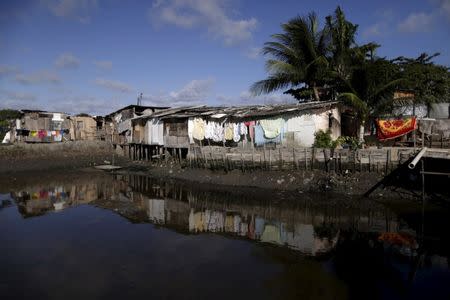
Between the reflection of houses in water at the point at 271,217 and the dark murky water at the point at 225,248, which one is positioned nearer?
the dark murky water at the point at 225,248

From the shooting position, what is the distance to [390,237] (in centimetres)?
973

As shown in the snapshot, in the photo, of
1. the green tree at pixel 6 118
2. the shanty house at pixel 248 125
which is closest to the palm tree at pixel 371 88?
the shanty house at pixel 248 125

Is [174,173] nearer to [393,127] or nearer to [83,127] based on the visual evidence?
[393,127]

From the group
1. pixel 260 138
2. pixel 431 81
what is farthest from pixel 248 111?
pixel 431 81

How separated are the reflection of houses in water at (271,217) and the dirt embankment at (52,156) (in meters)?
13.8

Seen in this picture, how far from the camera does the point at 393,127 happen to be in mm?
15461

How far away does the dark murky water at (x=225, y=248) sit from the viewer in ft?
22.3

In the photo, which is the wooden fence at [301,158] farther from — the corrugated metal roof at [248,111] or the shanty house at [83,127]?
the shanty house at [83,127]

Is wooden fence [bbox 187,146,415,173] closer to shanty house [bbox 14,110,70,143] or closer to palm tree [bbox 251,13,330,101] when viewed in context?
palm tree [bbox 251,13,330,101]

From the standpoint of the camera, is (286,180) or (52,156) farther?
(52,156)

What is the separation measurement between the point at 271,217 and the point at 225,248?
354 cm

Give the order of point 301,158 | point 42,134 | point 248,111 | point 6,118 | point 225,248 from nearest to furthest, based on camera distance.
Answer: point 225,248 → point 301,158 → point 248,111 → point 42,134 → point 6,118

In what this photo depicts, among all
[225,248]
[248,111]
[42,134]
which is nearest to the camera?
[225,248]

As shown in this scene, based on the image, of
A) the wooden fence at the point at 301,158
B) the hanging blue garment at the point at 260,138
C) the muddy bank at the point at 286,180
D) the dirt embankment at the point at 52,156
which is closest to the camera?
the wooden fence at the point at 301,158
